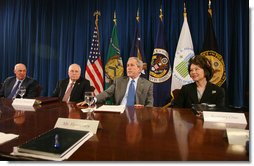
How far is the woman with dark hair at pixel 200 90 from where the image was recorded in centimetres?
197

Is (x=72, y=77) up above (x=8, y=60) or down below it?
below

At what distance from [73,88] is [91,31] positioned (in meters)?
1.76

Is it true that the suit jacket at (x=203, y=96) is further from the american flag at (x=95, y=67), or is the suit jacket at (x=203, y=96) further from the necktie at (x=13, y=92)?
the necktie at (x=13, y=92)

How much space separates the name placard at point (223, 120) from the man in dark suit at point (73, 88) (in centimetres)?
192

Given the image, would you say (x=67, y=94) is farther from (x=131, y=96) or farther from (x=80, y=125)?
(x=80, y=125)

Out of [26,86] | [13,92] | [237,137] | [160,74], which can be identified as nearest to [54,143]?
[237,137]

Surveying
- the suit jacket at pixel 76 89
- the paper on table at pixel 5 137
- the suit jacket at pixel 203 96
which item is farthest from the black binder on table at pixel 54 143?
the suit jacket at pixel 76 89

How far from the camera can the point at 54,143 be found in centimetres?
82

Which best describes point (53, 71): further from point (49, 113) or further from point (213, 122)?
point (213, 122)

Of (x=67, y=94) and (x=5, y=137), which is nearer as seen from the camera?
(x=5, y=137)

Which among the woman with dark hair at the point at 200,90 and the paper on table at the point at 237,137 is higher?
the woman with dark hair at the point at 200,90

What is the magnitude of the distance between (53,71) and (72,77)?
5.56 feet

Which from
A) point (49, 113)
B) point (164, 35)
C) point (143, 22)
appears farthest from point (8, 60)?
point (49, 113)

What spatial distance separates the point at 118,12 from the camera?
4000 mm
